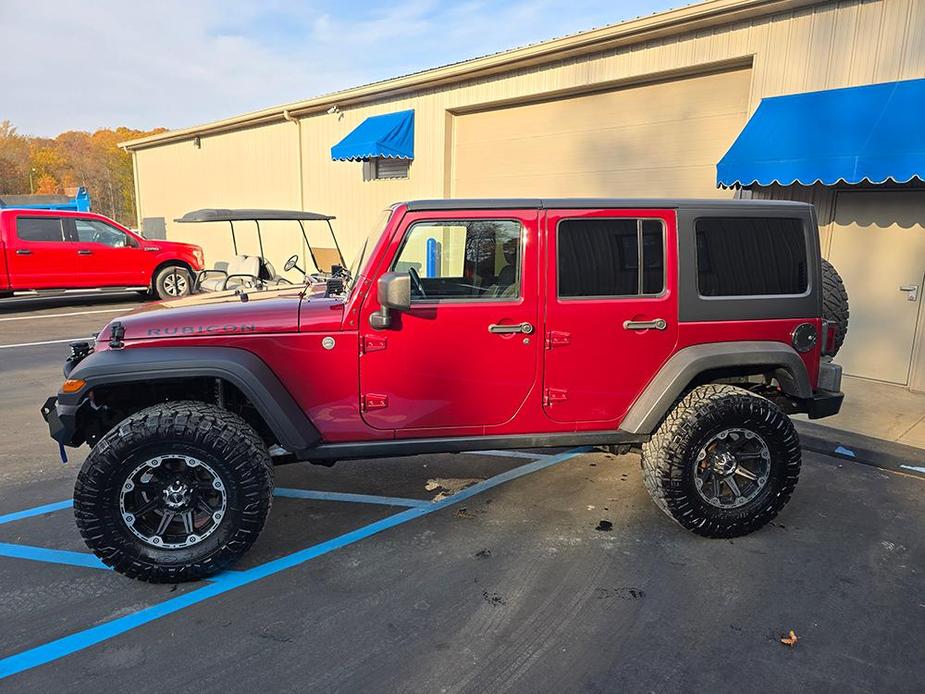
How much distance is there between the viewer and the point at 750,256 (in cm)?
378

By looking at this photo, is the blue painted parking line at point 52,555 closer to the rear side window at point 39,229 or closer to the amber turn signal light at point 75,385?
the amber turn signal light at point 75,385

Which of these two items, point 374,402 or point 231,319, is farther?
point 374,402

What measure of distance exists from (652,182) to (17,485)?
8.21m

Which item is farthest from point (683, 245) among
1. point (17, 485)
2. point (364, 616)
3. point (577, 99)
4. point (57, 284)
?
point (57, 284)

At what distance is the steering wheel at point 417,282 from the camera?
3492mm

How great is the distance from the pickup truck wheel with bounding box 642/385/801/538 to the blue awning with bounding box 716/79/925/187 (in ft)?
12.7

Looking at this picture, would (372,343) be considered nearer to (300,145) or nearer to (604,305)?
(604,305)

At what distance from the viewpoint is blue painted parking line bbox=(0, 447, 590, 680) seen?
268 centimetres

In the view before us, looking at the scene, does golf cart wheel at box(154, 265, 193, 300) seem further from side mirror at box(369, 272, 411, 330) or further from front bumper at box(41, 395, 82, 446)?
side mirror at box(369, 272, 411, 330)

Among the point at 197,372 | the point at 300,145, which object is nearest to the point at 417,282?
the point at 197,372

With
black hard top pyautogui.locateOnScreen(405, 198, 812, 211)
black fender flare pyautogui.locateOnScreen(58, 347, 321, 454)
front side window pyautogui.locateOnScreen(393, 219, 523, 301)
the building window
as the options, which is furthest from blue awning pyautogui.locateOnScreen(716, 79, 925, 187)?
the building window

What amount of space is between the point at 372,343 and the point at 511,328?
2.49 feet

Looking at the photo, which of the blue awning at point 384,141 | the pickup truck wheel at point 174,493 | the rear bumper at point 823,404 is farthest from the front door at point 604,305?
the blue awning at point 384,141

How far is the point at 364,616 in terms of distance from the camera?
3.00m
